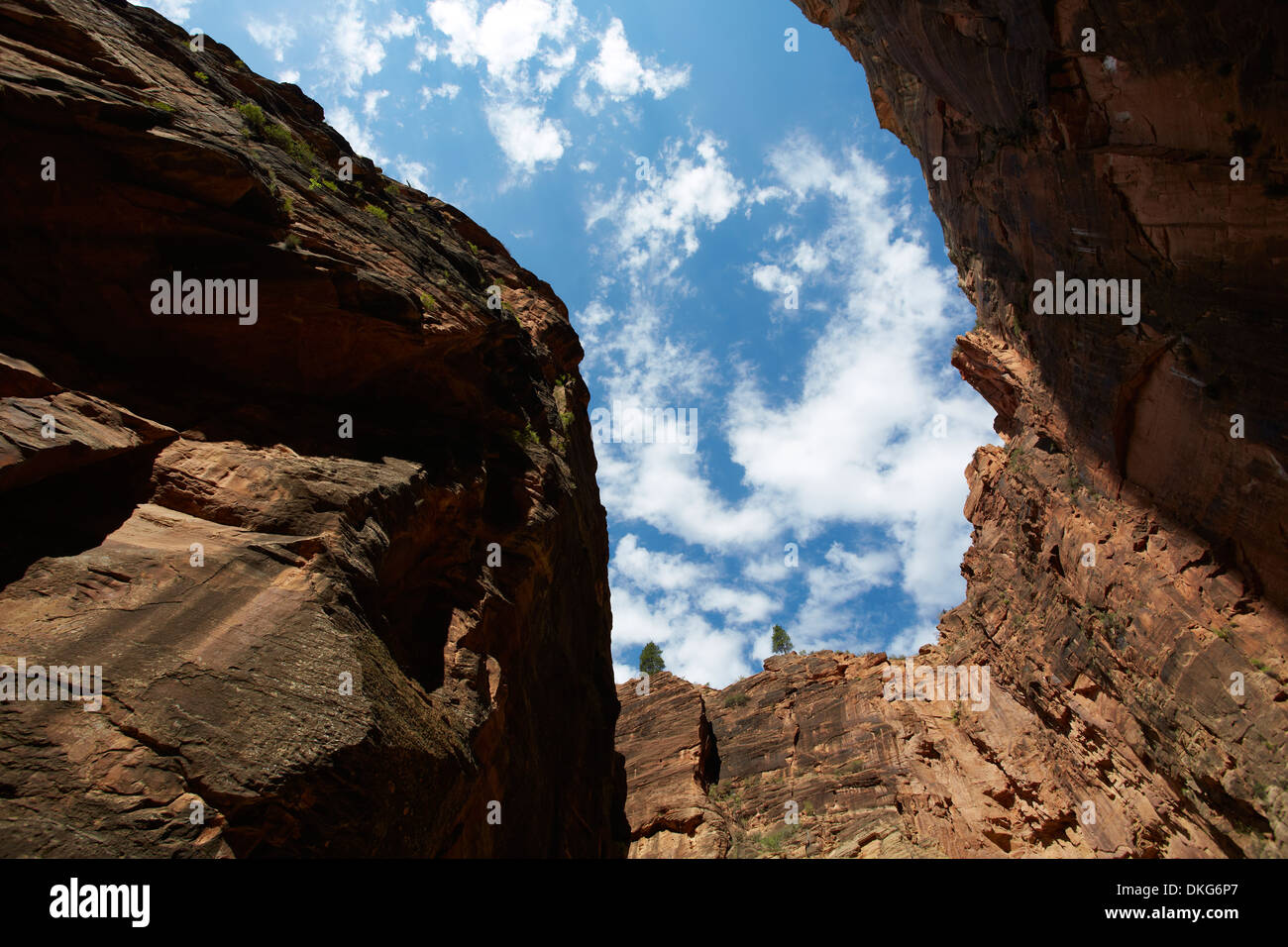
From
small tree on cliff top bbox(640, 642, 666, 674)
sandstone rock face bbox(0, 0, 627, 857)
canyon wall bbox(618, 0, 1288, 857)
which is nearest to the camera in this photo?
sandstone rock face bbox(0, 0, 627, 857)

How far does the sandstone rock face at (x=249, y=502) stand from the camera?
7469 mm

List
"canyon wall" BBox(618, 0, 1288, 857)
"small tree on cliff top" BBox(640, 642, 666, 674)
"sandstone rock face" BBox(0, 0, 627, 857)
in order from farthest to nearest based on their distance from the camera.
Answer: "small tree on cliff top" BBox(640, 642, 666, 674)
"canyon wall" BBox(618, 0, 1288, 857)
"sandstone rock face" BBox(0, 0, 627, 857)

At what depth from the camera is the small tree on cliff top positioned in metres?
63.7

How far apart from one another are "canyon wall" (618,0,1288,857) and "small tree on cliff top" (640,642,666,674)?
2246cm

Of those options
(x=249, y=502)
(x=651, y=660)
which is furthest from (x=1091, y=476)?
(x=651, y=660)

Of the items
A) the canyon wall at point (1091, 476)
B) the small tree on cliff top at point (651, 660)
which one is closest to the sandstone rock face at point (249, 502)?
the canyon wall at point (1091, 476)

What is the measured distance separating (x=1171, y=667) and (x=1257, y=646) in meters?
2.90

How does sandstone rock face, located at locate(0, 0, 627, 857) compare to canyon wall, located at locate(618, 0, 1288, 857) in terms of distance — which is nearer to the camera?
sandstone rock face, located at locate(0, 0, 627, 857)

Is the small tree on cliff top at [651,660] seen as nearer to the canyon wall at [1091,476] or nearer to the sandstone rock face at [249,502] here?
the canyon wall at [1091,476]

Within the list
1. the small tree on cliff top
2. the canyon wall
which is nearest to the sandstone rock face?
the canyon wall

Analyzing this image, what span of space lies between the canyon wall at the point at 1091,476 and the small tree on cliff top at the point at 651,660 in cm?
2246

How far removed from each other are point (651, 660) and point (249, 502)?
56.9m

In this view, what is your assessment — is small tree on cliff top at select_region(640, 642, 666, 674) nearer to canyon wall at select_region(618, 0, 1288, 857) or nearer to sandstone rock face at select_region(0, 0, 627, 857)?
canyon wall at select_region(618, 0, 1288, 857)

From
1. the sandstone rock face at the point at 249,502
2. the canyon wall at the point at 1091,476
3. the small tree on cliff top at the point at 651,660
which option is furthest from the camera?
the small tree on cliff top at the point at 651,660
